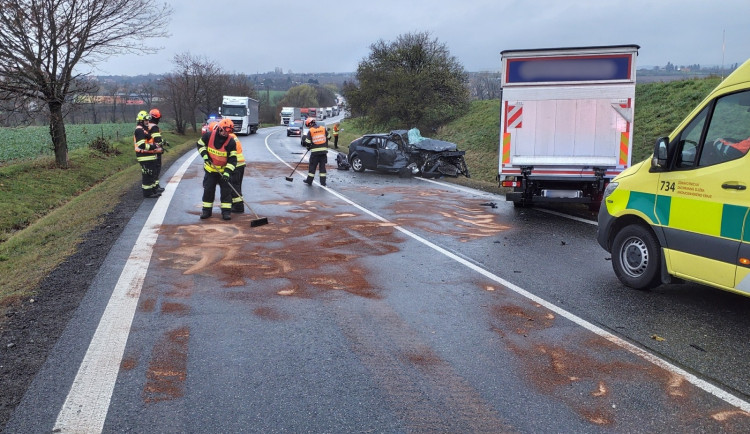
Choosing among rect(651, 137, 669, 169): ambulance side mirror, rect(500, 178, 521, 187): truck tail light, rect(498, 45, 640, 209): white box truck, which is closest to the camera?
rect(651, 137, 669, 169): ambulance side mirror

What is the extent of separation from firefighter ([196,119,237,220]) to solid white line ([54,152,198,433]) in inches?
126

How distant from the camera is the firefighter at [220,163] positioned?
10445mm

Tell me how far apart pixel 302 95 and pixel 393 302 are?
133113mm

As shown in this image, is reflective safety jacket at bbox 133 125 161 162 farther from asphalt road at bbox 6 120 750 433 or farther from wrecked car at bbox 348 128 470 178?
wrecked car at bbox 348 128 470 178

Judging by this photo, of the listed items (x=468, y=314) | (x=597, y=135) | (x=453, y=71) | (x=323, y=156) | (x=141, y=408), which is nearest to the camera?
(x=141, y=408)

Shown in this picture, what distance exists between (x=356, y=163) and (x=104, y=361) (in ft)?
55.6

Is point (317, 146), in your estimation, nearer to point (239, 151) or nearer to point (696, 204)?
point (239, 151)

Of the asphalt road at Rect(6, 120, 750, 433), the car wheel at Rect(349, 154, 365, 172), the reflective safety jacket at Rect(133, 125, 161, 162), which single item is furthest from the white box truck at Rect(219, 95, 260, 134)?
the asphalt road at Rect(6, 120, 750, 433)

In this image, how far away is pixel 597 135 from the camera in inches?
433

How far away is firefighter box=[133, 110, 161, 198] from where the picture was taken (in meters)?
12.7

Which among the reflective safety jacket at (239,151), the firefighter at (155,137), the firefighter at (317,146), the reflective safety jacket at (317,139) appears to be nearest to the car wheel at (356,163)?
the firefighter at (317,146)

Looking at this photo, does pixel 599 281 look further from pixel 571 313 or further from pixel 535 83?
pixel 535 83

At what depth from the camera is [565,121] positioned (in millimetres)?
11125

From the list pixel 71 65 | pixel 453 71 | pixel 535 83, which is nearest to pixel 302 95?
pixel 453 71
